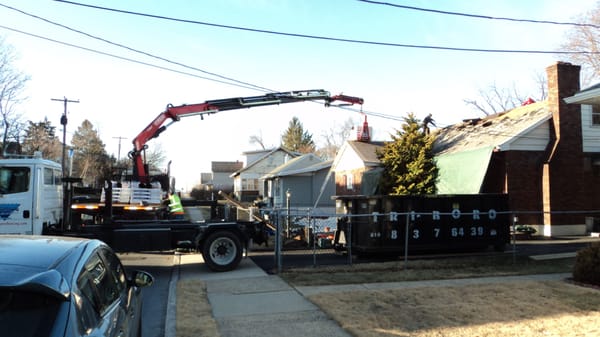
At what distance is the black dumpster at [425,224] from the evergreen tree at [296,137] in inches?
3343

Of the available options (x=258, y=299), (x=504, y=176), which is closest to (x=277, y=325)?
(x=258, y=299)

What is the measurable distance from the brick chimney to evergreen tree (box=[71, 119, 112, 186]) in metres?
42.2

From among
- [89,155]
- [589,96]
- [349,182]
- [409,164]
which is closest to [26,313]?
[589,96]

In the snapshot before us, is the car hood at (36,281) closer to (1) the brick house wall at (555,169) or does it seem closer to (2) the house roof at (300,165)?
(1) the brick house wall at (555,169)

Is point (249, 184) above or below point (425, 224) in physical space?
above

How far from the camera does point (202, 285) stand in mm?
9078

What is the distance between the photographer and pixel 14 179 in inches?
416

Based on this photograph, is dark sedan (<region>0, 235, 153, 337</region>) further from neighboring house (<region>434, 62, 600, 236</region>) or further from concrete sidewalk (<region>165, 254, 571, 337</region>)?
neighboring house (<region>434, 62, 600, 236</region>)

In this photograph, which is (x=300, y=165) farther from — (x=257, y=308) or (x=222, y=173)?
(x=222, y=173)

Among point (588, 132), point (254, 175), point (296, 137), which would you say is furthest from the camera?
point (296, 137)

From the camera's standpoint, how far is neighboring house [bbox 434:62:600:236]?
712 inches

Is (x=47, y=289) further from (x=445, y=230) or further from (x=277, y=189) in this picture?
(x=277, y=189)

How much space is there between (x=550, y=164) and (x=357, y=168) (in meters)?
11.5

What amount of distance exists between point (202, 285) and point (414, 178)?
14.7 m
